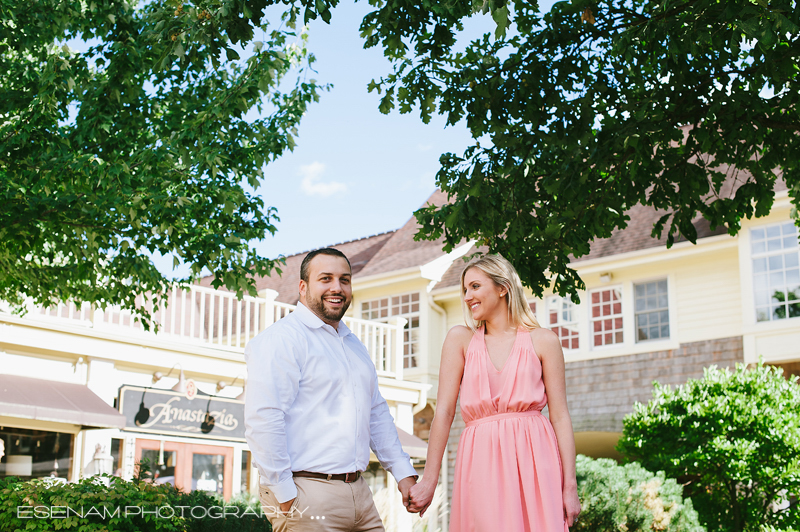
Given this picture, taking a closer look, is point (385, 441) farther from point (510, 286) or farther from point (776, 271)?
point (776, 271)

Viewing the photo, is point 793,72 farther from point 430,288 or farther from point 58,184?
point 430,288

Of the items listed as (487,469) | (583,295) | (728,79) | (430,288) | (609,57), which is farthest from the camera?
(430,288)

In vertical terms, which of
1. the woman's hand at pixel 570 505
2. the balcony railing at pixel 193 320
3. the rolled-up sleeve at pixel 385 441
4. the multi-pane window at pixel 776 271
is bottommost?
the woman's hand at pixel 570 505

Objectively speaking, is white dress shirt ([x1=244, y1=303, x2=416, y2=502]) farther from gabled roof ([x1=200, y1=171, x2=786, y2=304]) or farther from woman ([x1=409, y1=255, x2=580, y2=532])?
gabled roof ([x1=200, y1=171, x2=786, y2=304])

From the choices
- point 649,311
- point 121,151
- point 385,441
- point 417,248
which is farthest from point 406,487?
point 417,248

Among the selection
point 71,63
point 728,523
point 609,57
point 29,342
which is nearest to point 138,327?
point 29,342

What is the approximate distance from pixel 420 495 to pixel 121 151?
579 centimetres

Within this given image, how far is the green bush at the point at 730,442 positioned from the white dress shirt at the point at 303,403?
10.3m

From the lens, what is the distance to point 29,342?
1223 cm

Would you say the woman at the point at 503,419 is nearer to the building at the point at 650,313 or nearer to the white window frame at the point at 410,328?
the building at the point at 650,313

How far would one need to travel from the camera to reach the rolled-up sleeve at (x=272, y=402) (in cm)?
330

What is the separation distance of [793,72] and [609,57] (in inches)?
89.6

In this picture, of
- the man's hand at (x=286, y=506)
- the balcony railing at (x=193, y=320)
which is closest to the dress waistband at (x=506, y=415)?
the man's hand at (x=286, y=506)

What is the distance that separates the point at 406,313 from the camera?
69.4 feet
